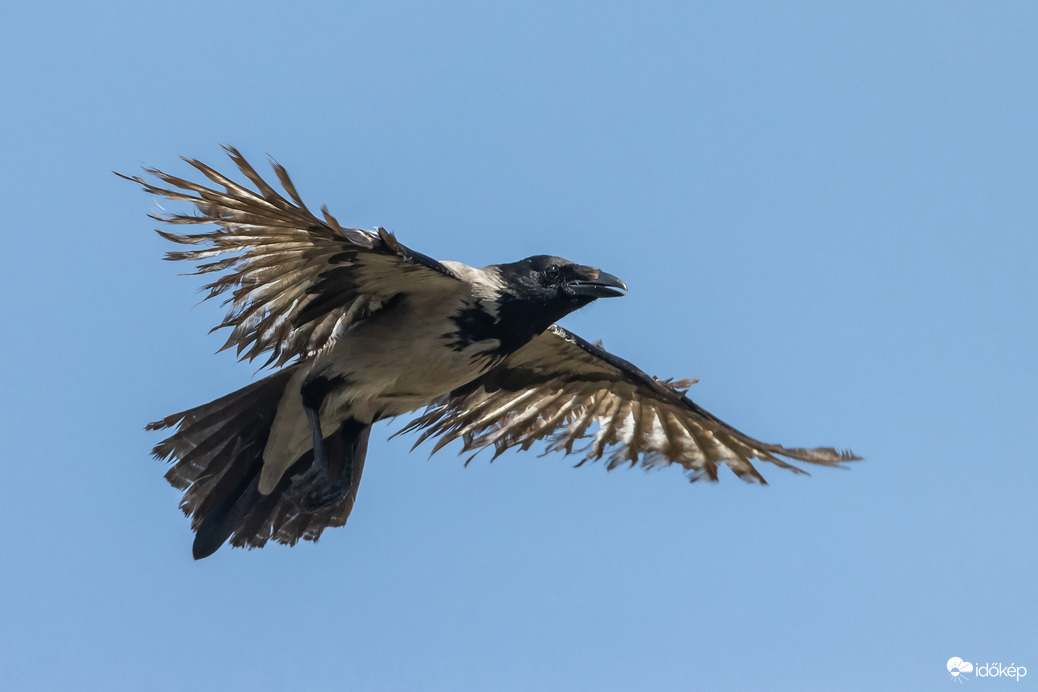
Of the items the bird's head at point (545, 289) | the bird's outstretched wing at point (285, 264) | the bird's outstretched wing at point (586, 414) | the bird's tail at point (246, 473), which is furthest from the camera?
the bird's outstretched wing at point (586, 414)

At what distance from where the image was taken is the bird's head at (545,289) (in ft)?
21.6

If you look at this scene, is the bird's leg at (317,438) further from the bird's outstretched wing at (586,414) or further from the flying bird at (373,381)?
the bird's outstretched wing at (586,414)

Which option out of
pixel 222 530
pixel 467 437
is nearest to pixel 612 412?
pixel 467 437

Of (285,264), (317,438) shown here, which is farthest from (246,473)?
(285,264)

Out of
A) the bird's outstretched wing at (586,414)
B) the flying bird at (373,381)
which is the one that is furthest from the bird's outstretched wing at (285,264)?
the bird's outstretched wing at (586,414)

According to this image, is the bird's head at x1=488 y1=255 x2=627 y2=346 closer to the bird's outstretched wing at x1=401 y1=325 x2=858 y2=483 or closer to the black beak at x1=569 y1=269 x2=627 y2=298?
the black beak at x1=569 y1=269 x2=627 y2=298

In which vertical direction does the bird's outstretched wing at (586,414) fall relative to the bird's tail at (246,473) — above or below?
above

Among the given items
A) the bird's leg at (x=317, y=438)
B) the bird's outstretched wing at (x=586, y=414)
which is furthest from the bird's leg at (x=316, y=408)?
the bird's outstretched wing at (x=586, y=414)

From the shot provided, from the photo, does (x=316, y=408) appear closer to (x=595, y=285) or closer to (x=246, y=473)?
(x=246, y=473)

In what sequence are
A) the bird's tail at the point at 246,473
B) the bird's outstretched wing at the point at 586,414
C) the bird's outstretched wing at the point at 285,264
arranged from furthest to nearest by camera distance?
the bird's outstretched wing at the point at 586,414 < the bird's tail at the point at 246,473 < the bird's outstretched wing at the point at 285,264

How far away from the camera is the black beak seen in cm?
666

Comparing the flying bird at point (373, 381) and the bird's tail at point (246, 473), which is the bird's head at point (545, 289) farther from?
the bird's tail at point (246, 473)

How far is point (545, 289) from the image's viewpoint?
6.65m

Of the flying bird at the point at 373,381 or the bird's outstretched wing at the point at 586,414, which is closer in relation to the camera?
the flying bird at the point at 373,381
